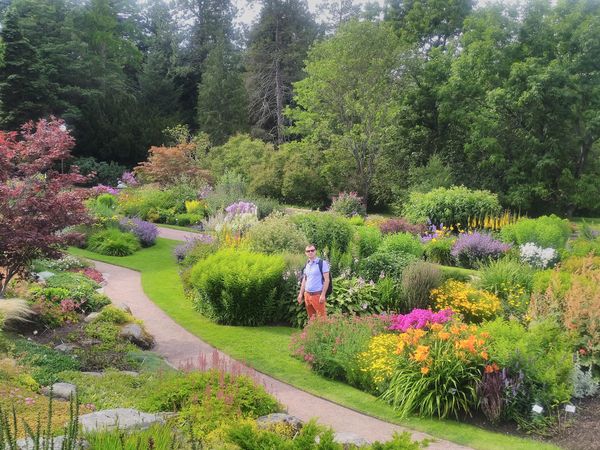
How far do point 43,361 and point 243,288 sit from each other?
155 inches

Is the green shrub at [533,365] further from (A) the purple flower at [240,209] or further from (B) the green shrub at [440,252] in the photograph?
(A) the purple flower at [240,209]

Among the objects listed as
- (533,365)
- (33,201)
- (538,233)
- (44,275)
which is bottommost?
(44,275)

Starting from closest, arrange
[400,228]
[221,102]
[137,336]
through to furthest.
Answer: [137,336] < [400,228] < [221,102]

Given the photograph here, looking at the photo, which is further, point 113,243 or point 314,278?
point 113,243

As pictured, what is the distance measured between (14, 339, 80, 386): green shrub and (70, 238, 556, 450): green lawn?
246cm

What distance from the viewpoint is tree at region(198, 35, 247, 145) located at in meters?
39.3

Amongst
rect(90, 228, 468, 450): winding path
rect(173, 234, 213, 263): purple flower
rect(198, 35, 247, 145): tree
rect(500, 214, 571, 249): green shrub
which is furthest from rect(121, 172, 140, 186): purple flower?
rect(500, 214, 571, 249): green shrub

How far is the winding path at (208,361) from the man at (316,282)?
1737mm

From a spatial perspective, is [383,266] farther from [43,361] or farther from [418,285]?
[43,361]

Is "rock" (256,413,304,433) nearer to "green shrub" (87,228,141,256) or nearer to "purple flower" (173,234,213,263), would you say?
"purple flower" (173,234,213,263)

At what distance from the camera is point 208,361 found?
8.49 meters

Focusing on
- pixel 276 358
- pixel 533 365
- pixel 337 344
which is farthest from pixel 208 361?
Answer: pixel 533 365

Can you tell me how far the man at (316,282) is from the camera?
953cm

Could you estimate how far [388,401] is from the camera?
7.04m
